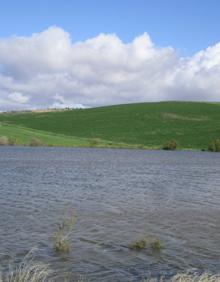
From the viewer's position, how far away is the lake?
55.0 feet

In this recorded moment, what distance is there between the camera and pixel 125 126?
138 m

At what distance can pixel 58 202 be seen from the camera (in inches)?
1150

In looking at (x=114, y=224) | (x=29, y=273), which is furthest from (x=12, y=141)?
(x=29, y=273)

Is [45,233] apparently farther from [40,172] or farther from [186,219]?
[40,172]

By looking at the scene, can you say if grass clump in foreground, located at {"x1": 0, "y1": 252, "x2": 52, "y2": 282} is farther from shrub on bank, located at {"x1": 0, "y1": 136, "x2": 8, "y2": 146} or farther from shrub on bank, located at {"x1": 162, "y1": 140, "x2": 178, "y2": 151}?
shrub on bank, located at {"x1": 162, "y1": 140, "x2": 178, "y2": 151}

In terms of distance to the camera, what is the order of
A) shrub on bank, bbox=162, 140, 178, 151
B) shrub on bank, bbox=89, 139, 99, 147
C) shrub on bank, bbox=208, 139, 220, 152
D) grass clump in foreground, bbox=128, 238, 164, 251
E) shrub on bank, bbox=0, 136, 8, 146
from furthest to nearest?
shrub on bank, bbox=162, 140, 178, 151
shrub on bank, bbox=89, 139, 99, 147
shrub on bank, bbox=208, 139, 220, 152
shrub on bank, bbox=0, 136, 8, 146
grass clump in foreground, bbox=128, 238, 164, 251

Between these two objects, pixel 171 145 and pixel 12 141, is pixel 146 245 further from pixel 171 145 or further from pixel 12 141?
pixel 171 145

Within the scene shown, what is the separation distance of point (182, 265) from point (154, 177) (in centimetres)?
3152

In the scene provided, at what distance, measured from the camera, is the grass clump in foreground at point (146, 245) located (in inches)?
742

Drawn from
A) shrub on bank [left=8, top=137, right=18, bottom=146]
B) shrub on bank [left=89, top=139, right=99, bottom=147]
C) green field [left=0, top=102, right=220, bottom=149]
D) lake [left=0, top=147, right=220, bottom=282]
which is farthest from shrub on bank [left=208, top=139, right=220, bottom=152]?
lake [left=0, top=147, right=220, bottom=282]

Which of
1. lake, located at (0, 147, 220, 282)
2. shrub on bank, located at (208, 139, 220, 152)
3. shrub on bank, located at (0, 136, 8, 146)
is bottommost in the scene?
lake, located at (0, 147, 220, 282)

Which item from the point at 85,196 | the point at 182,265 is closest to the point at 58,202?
the point at 85,196

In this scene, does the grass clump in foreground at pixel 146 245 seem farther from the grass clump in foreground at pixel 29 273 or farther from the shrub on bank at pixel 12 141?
the shrub on bank at pixel 12 141

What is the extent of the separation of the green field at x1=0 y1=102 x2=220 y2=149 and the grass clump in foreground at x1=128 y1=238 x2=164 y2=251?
306ft
